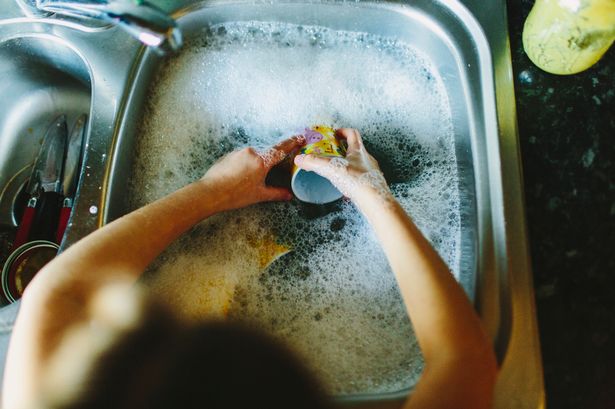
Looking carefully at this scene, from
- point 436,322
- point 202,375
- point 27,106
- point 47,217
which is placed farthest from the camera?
point 27,106

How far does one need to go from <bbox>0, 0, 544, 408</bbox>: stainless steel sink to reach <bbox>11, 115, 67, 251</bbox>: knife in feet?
0.45

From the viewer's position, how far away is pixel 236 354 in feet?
1.46

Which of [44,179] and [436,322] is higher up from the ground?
[44,179]

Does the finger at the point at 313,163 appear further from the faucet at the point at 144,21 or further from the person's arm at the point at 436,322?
the faucet at the point at 144,21

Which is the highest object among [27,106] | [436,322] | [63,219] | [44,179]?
[27,106]

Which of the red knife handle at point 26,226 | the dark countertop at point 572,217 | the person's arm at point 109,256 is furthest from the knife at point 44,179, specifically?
the dark countertop at point 572,217

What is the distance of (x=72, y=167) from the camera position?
0.94 meters

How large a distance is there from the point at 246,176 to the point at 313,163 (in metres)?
0.13

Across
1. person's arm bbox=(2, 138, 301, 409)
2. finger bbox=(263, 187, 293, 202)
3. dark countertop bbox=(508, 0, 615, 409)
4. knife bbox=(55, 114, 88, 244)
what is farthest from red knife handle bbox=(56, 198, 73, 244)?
dark countertop bbox=(508, 0, 615, 409)

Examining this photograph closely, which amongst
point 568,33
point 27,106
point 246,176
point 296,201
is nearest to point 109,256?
point 246,176

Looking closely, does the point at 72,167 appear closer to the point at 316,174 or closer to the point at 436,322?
the point at 316,174

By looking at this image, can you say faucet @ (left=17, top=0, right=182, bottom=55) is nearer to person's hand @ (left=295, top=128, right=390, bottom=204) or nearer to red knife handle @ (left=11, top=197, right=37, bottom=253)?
person's hand @ (left=295, top=128, right=390, bottom=204)

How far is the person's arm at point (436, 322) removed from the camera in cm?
53

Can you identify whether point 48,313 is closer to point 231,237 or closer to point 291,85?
point 231,237
